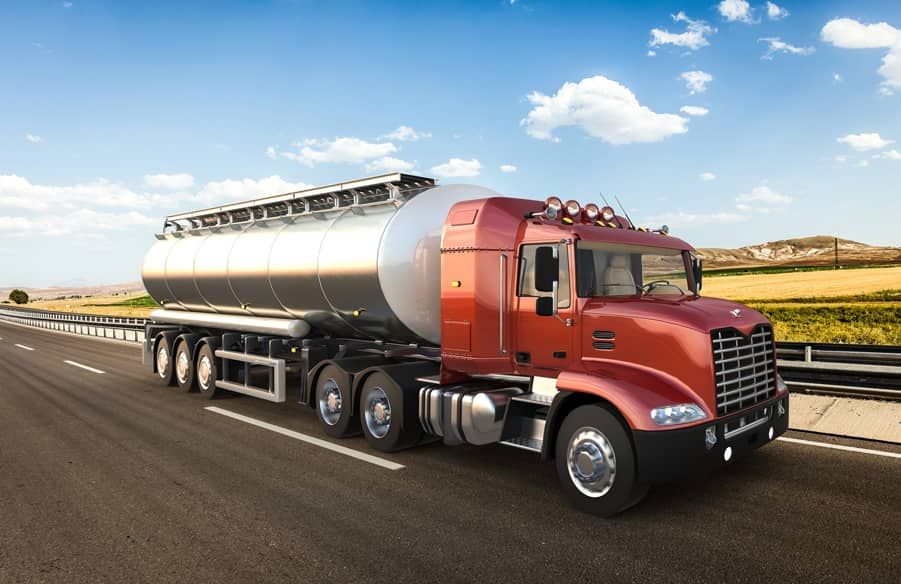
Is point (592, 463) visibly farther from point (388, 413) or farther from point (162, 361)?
point (162, 361)

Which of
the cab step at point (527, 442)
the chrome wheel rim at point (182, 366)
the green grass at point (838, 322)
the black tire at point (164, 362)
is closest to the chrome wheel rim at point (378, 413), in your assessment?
the cab step at point (527, 442)

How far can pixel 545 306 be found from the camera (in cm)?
637

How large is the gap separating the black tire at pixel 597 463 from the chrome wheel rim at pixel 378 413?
2.76 meters

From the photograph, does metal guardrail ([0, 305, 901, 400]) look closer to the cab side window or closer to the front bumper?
the front bumper

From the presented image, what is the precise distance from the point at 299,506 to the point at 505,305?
2.94 metres

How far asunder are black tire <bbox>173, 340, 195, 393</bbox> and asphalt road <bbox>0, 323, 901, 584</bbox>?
4054mm

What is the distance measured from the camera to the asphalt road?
4.70m

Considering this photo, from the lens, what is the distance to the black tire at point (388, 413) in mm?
7715

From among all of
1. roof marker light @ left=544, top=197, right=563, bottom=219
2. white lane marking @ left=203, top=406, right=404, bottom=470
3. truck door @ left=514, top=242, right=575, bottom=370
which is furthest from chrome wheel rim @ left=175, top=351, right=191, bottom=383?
roof marker light @ left=544, top=197, right=563, bottom=219

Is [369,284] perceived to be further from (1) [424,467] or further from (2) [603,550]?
(2) [603,550]

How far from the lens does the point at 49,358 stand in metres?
21.0

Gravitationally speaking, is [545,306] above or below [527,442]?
above

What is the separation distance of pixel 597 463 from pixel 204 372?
925 centimetres

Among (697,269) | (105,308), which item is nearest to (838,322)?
(697,269)
